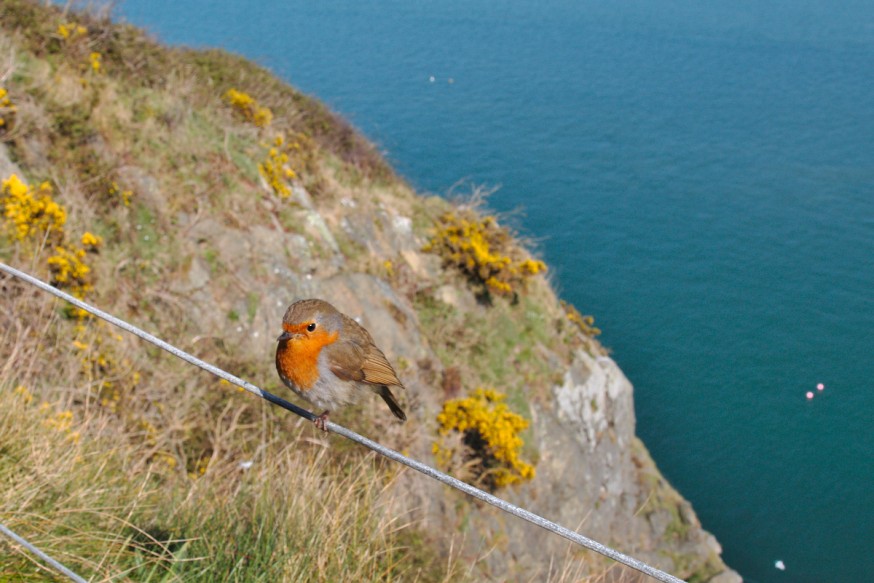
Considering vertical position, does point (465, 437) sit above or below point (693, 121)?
below

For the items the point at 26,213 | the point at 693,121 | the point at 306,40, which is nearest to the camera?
the point at 26,213

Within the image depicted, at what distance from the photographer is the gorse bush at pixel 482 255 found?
14.3 metres

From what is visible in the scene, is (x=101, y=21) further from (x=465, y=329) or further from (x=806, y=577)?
(x=806, y=577)

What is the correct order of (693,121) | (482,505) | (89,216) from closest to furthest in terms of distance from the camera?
1. (89,216)
2. (482,505)
3. (693,121)

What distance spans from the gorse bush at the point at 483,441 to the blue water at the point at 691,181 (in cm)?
712

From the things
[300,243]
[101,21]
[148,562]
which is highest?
[101,21]

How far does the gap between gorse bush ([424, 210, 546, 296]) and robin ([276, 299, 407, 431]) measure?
412 inches

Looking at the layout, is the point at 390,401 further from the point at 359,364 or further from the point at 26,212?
the point at 26,212

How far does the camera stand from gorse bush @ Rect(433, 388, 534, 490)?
11492 millimetres

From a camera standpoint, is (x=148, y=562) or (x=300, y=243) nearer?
(x=148, y=562)

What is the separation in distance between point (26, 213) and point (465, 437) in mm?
6635

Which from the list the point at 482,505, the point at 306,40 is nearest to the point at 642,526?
the point at 482,505

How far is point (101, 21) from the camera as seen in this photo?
1338 cm

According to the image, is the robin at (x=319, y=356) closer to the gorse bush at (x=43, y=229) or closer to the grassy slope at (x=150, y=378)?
the grassy slope at (x=150, y=378)
